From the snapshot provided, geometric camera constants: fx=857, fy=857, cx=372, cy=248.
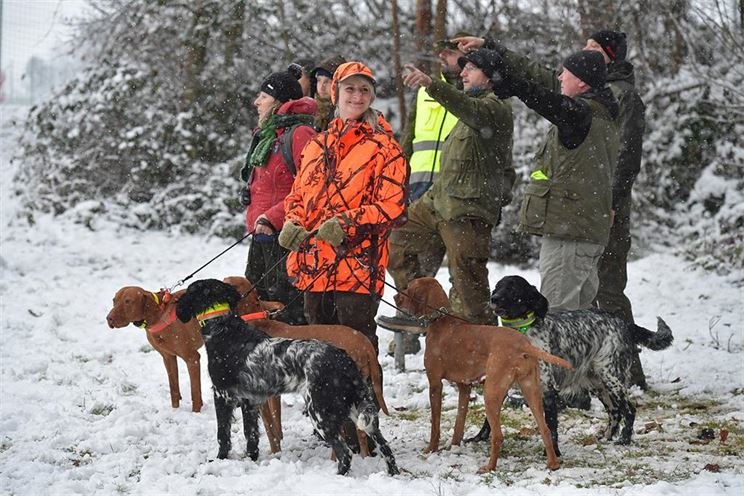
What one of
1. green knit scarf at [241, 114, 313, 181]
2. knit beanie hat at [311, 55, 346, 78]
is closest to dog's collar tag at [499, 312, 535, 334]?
green knit scarf at [241, 114, 313, 181]

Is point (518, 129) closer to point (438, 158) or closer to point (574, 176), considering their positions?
point (438, 158)

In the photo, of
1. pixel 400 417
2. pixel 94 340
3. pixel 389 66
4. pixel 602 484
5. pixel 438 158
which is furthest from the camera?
pixel 389 66

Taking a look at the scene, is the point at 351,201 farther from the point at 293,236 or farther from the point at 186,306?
the point at 186,306

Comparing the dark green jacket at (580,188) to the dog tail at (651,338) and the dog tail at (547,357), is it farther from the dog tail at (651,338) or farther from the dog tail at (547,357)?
the dog tail at (547,357)

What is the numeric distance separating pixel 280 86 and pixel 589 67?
79.4 inches

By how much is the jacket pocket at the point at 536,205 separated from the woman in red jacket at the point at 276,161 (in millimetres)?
1498

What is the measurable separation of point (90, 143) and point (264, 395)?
11245mm

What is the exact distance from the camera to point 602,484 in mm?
4105

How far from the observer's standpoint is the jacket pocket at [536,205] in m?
5.56

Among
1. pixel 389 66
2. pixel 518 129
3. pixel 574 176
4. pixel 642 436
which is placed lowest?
pixel 642 436

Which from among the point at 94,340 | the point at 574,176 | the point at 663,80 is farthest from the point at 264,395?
the point at 663,80

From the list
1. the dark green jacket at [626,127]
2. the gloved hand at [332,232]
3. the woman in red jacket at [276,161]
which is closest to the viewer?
the gloved hand at [332,232]

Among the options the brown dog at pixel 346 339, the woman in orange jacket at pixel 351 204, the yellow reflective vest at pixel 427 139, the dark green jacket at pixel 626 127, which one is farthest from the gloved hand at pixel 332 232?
the dark green jacket at pixel 626 127

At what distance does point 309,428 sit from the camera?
17.8 ft
